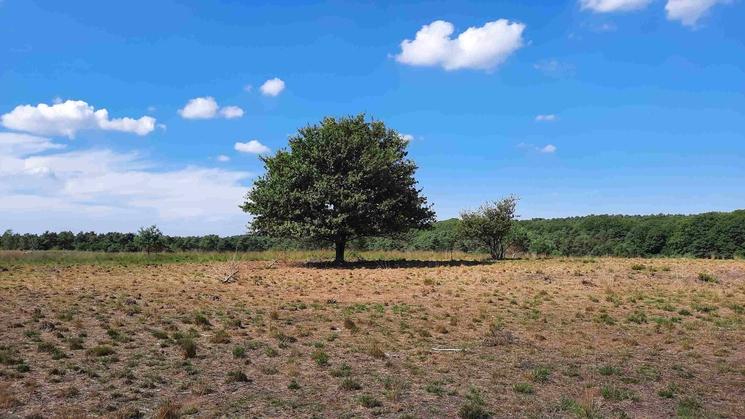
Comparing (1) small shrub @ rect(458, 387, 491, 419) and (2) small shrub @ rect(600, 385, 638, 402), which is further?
(2) small shrub @ rect(600, 385, 638, 402)

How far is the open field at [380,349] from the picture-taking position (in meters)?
8.96

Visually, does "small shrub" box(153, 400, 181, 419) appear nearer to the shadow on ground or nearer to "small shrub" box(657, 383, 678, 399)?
"small shrub" box(657, 383, 678, 399)

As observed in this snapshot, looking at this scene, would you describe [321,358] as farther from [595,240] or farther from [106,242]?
[595,240]

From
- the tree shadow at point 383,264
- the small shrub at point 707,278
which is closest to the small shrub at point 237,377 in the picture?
the small shrub at point 707,278

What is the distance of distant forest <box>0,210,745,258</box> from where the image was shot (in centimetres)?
8469

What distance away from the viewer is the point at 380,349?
1309cm

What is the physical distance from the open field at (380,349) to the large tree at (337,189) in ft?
30.8

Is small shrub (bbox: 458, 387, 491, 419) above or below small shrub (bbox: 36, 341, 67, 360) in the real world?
below

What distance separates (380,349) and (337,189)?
23.2 meters

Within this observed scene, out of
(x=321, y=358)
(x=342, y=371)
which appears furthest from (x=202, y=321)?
(x=342, y=371)

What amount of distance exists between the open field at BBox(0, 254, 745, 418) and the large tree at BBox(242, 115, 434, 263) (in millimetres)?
9403

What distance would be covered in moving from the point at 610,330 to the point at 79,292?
836 inches

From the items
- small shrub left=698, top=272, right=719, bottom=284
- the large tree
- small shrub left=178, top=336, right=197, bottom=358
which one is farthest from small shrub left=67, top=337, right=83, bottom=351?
small shrub left=698, top=272, right=719, bottom=284

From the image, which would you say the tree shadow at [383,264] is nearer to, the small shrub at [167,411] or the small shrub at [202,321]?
the small shrub at [202,321]
